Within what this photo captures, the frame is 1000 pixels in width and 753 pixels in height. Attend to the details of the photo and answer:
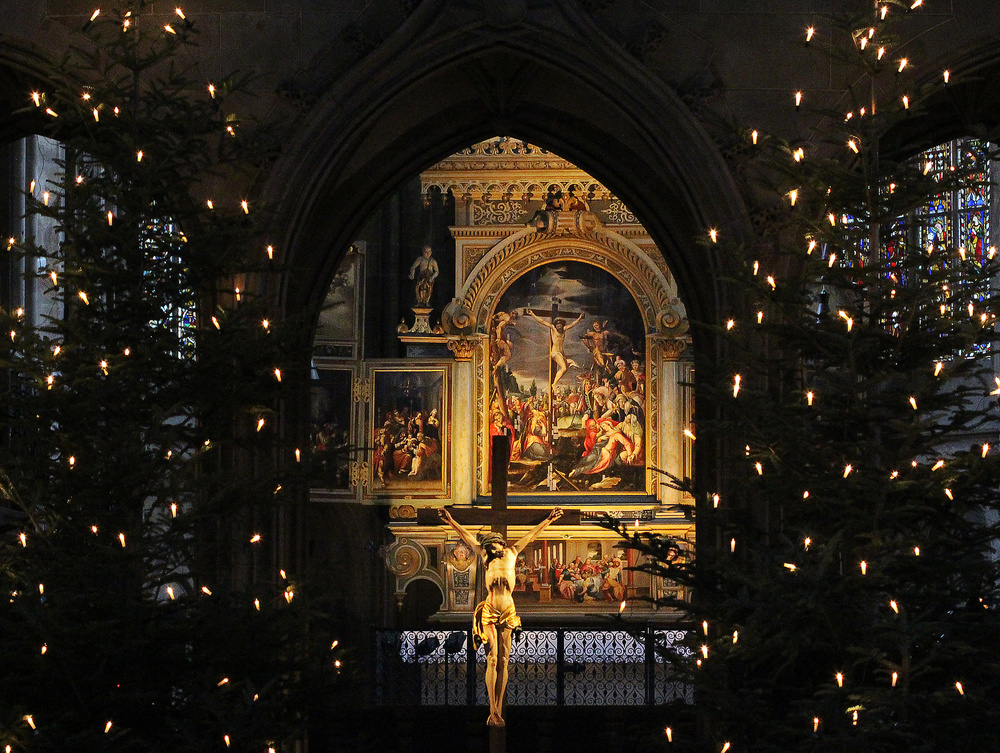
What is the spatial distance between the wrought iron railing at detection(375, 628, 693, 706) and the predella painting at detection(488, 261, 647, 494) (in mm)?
2009

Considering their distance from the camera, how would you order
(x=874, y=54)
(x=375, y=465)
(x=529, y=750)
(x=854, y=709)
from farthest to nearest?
(x=375, y=465) → (x=529, y=750) → (x=874, y=54) → (x=854, y=709)

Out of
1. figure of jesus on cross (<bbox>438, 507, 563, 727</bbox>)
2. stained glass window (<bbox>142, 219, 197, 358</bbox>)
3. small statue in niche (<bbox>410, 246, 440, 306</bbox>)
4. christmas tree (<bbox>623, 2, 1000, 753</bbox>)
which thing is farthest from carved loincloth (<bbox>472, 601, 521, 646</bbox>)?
small statue in niche (<bbox>410, 246, 440, 306</bbox>)

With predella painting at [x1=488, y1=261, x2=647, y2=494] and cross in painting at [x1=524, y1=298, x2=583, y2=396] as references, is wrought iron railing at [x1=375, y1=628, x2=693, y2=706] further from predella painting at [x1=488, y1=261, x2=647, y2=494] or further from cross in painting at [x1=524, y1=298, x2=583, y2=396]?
cross in painting at [x1=524, y1=298, x2=583, y2=396]

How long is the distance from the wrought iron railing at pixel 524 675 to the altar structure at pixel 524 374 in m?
1.09

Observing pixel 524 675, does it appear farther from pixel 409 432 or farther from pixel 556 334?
pixel 556 334

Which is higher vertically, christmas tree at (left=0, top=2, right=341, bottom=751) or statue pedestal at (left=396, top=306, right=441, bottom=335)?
statue pedestal at (left=396, top=306, right=441, bottom=335)

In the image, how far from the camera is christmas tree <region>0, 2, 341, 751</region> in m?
7.39

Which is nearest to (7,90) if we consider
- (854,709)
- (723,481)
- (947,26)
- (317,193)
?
(317,193)

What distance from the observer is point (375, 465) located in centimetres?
1602

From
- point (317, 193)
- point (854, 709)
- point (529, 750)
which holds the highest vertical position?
point (317, 193)

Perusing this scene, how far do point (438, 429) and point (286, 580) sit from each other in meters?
8.26

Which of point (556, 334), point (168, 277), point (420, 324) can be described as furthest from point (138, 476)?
point (556, 334)

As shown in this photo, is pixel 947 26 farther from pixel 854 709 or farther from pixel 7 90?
pixel 7 90

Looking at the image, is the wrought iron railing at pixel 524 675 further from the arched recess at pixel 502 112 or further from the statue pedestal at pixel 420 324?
the arched recess at pixel 502 112
